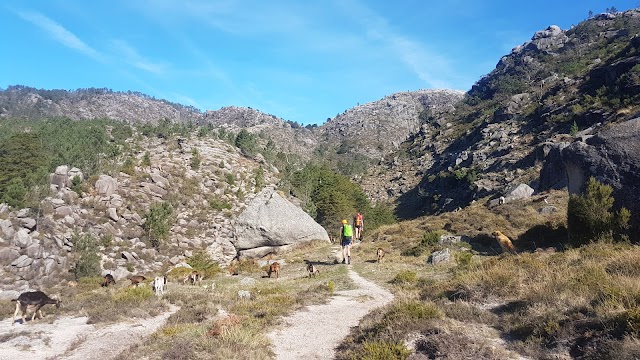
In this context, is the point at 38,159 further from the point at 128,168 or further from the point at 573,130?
the point at 573,130

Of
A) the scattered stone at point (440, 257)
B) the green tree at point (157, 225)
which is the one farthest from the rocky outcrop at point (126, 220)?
the scattered stone at point (440, 257)

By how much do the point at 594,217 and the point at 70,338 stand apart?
19306 mm

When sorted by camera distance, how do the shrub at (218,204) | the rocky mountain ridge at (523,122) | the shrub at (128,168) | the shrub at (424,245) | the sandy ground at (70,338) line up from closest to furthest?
the sandy ground at (70,338)
the shrub at (424,245)
the shrub at (128,168)
the shrub at (218,204)
the rocky mountain ridge at (523,122)

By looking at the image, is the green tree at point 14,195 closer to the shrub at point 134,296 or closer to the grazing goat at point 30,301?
the shrub at point 134,296

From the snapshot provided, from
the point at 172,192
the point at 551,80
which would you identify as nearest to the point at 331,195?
the point at 172,192

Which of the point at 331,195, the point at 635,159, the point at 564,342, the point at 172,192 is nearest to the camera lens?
the point at 564,342

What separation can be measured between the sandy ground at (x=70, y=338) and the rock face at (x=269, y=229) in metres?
17.5

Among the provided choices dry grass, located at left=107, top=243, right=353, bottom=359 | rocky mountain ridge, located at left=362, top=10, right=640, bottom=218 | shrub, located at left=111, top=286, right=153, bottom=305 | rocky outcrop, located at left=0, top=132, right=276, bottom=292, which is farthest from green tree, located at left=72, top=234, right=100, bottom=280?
rocky mountain ridge, located at left=362, top=10, right=640, bottom=218

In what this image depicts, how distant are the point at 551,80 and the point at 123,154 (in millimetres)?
113498

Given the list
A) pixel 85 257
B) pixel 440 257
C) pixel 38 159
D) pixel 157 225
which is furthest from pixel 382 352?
pixel 38 159

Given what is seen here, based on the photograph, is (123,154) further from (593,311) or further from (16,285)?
(593,311)

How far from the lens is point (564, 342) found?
20.5ft

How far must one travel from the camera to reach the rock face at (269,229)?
1158 inches

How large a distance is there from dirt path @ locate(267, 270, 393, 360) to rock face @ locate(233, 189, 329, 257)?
52.4ft
